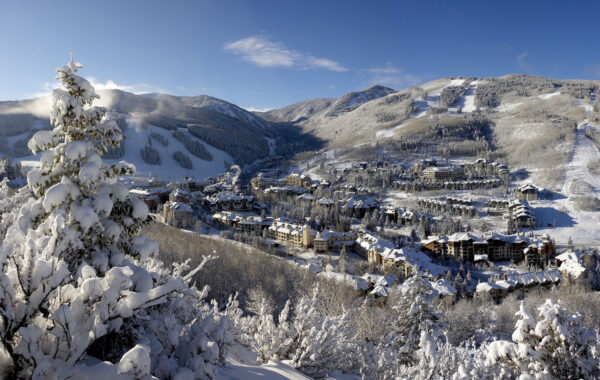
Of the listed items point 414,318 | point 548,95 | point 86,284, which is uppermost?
point 548,95

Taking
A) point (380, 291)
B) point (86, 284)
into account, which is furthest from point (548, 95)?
point (86, 284)

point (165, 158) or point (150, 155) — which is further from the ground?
point (150, 155)

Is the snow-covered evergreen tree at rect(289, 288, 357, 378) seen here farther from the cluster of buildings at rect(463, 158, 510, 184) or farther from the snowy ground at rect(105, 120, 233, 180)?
the snowy ground at rect(105, 120, 233, 180)

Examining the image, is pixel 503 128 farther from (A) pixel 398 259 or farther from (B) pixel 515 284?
(A) pixel 398 259

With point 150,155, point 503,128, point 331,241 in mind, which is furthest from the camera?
point 503,128

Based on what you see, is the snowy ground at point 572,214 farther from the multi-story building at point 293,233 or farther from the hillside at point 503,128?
the multi-story building at point 293,233

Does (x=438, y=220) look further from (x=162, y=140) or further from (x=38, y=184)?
(x=162, y=140)

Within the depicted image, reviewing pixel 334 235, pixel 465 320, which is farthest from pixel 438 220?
pixel 465 320

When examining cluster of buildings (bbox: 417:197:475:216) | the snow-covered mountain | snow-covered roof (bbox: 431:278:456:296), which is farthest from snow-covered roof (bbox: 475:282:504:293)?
the snow-covered mountain

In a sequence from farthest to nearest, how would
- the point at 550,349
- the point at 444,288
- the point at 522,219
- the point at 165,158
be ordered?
the point at 165,158 → the point at 522,219 → the point at 444,288 → the point at 550,349

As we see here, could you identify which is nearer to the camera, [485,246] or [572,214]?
[485,246]
